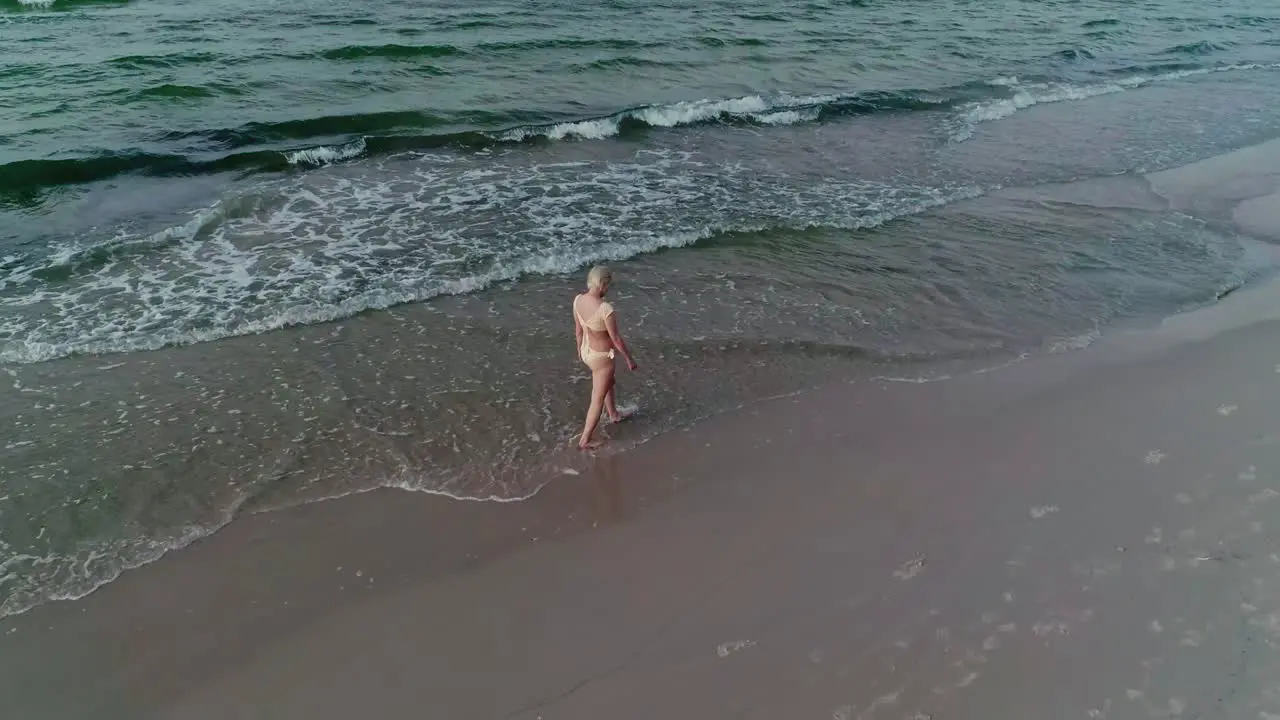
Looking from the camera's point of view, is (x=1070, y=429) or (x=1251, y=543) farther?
(x=1070, y=429)

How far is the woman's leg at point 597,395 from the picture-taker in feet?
24.0

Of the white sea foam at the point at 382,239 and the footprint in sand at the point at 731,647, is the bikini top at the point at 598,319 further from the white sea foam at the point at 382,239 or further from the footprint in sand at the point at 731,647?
the white sea foam at the point at 382,239

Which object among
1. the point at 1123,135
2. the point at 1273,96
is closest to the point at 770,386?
the point at 1123,135

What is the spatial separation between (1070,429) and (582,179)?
9077 millimetres

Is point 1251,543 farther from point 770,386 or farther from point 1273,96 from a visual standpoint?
point 1273,96

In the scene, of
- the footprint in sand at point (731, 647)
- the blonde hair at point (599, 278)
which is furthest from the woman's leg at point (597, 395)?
the footprint in sand at point (731, 647)

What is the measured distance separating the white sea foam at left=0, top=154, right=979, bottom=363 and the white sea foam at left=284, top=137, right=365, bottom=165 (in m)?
0.51

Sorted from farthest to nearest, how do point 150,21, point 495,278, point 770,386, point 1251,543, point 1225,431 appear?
point 150,21, point 495,278, point 770,386, point 1225,431, point 1251,543

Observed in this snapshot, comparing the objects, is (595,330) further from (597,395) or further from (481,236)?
(481,236)

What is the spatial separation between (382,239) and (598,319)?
5.92 metres

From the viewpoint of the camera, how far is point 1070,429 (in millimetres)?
7539

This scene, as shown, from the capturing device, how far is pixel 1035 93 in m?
20.5

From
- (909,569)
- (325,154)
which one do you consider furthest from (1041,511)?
(325,154)

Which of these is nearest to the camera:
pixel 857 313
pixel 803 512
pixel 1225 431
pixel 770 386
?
pixel 803 512
